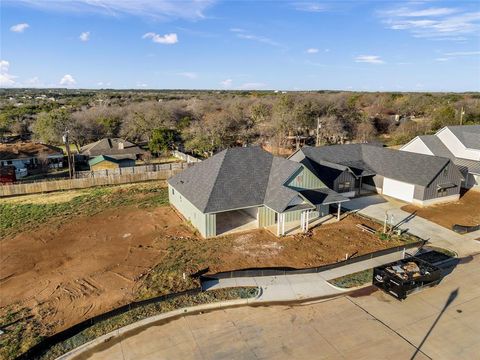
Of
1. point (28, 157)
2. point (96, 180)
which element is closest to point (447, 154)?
point (96, 180)

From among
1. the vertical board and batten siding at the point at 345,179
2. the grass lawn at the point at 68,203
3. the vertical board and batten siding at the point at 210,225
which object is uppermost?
the vertical board and batten siding at the point at 345,179

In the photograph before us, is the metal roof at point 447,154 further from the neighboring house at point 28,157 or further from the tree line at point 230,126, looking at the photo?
the neighboring house at point 28,157

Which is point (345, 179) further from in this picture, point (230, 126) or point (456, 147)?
point (230, 126)

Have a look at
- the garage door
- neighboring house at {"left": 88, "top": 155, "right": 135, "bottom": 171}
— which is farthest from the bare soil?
neighboring house at {"left": 88, "top": 155, "right": 135, "bottom": 171}

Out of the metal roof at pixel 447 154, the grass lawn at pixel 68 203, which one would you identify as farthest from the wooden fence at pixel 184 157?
the metal roof at pixel 447 154

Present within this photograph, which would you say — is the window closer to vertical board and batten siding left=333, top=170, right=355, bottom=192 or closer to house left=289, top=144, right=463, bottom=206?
house left=289, top=144, right=463, bottom=206

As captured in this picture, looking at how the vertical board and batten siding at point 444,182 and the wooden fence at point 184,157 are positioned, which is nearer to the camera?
the vertical board and batten siding at point 444,182

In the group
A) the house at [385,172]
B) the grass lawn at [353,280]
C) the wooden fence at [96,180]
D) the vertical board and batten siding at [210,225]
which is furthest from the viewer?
the wooden fence at [96,180]
